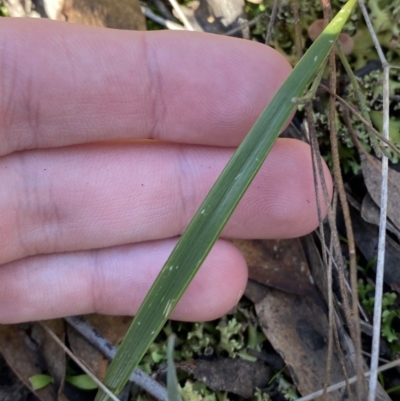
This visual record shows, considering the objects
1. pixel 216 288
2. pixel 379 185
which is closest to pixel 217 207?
pixel 216 288

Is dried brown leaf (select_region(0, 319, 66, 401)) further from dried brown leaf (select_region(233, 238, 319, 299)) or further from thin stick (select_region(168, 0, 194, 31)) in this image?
thin stick (select_region(168, 0, 194, 31))

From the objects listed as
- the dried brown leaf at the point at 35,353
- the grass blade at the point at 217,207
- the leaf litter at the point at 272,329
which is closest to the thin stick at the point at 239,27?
the leaf litter at the point at 272,329

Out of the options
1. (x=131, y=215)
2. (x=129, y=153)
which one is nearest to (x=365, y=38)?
(x=129, y=153)

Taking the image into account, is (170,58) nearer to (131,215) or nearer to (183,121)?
(183,121)

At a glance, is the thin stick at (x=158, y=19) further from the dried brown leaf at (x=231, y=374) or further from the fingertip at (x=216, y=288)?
the dried brown leaf at (x=231, y=374)

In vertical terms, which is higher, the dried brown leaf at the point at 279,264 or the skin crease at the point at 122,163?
the skin crease at the point at 122,163

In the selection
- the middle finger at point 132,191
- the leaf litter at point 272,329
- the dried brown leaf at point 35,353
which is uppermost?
the middle finger at point 132,191

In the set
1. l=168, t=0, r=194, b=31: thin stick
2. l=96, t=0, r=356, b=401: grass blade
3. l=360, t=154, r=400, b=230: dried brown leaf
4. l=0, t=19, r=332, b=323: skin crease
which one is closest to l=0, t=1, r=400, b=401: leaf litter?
l=360, t=154, r=400, b=230: dried brown leaf

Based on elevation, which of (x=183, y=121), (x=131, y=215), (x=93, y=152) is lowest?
(x=131, y=215)
